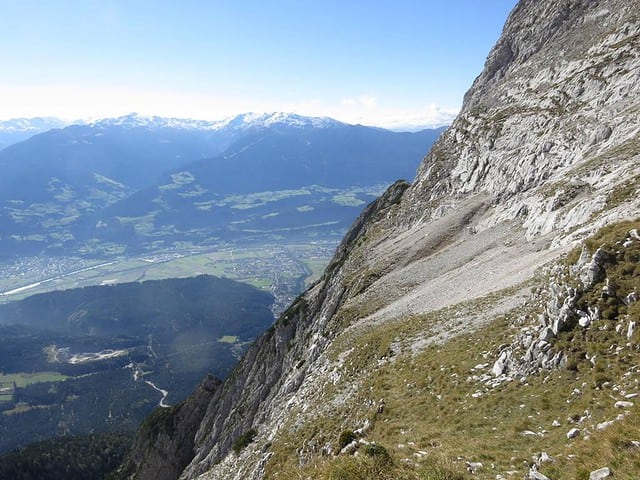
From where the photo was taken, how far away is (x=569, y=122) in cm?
6100

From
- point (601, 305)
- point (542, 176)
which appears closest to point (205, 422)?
point (542, 176)

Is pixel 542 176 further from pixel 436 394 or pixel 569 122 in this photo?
pixel 436 394

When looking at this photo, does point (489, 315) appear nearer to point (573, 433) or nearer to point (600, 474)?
point (573, 433)

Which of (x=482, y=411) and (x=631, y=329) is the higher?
(x=631, y=329)

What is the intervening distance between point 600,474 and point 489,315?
20372 mm

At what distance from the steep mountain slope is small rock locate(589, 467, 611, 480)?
194 mm

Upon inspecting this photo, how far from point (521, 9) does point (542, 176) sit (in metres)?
69.5

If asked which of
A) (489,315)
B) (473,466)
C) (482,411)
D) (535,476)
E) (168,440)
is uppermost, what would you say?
(535,476)

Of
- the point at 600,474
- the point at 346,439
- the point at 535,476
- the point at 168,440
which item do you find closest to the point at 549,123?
the point at 346,439

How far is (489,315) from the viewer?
1255 inches

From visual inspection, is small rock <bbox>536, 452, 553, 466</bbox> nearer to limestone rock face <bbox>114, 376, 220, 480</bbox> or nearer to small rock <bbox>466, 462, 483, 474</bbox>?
small rock <bbox>466, 462, 483, 474</bbox>

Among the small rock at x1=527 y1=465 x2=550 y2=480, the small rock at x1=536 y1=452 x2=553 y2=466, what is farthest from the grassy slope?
the small rock at x1=527 y1=465 x2=550 y2=480

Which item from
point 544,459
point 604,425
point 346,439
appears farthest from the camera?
point 346,439

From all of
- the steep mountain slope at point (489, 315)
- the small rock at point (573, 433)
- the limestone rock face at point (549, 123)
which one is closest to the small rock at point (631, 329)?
the steep mountain slope at point (489, 315)
